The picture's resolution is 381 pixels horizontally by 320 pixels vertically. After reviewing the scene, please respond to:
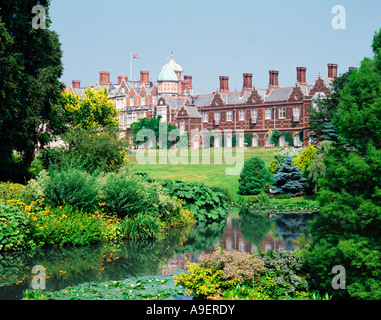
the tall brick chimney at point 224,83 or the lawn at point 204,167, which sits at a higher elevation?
the tall brick chimney at point 224,83

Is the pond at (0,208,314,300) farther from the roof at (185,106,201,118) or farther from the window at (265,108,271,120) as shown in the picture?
the roof at (185,106,201,118)

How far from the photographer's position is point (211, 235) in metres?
18.5

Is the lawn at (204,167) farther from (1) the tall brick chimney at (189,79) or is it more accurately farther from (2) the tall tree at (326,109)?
(1) the tall brick chimney at (189,79)

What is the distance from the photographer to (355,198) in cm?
922

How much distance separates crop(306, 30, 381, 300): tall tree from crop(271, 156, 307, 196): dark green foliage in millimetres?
21338

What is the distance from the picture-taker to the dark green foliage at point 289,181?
1225 inches

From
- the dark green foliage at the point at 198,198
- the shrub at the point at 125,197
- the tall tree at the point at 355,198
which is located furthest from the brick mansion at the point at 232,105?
the tall tree at the point at 355,198

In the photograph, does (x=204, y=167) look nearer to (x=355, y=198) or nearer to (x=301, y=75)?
(x=301, y=75)

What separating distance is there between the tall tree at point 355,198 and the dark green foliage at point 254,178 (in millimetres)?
22303

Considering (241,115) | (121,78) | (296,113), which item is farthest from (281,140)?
(121,78)

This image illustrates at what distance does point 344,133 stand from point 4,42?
1817cm

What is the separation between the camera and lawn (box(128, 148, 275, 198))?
3970cm

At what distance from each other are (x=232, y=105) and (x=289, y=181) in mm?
41891
